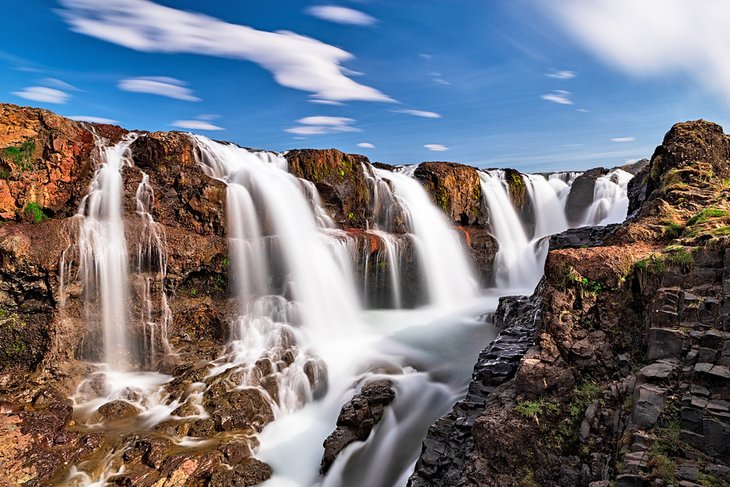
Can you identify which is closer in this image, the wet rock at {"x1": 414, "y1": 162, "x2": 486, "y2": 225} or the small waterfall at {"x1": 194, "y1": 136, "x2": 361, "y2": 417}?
the small waterfall at {"x1": 194, "y1": 136, "x2": 361, "y2": 417}

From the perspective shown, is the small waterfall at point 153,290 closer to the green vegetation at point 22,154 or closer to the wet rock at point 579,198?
the green vegetation at point 22,154

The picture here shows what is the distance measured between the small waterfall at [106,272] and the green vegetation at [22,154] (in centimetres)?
185

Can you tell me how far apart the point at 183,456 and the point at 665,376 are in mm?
8338

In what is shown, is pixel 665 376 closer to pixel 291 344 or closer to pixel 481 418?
pixel 481 418

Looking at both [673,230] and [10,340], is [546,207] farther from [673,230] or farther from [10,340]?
[10,340]

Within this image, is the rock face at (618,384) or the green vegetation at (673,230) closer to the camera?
the rock face at (618,384)

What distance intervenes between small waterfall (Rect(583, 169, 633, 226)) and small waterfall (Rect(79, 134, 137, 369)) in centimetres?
2502

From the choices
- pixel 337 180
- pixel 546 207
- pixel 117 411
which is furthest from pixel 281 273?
pixel 546 207

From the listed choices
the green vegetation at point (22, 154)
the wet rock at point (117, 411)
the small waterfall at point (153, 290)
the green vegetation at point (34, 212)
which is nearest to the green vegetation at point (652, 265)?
the wet rock at point (117, 411)

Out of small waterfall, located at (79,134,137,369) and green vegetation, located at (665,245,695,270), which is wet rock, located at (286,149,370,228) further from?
green vegetation, located at (665,245,695,270)

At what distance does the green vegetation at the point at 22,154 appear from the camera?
1184cm

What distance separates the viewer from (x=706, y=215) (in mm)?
7027

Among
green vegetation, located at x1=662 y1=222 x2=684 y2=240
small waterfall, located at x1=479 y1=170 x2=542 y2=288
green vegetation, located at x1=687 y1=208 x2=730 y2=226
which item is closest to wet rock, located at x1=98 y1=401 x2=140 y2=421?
green vegetation, located at x1=662 y1=222 x2=684 y2=240

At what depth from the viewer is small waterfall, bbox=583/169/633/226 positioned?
24144mm
